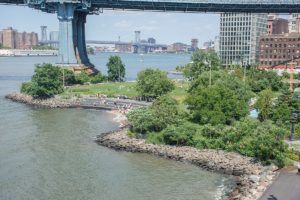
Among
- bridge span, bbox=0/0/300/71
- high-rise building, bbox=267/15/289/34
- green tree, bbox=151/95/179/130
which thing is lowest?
green tree, bbox=151/95/179/130

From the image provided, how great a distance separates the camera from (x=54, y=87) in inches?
3083

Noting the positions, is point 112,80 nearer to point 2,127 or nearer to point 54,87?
point 54,87

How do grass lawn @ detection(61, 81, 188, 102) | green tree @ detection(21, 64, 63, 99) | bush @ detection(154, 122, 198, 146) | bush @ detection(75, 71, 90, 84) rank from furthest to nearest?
bush @ detection(75, 71, 90, 84), grass lawn @ detection(61, 81, 188, 102), green tree @ detection(21, 64, 63, 99), bush @ detection(154, 122, 198, 146)

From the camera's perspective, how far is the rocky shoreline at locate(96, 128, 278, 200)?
3266 cm

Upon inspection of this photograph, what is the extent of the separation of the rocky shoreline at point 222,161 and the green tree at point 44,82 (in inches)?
1208

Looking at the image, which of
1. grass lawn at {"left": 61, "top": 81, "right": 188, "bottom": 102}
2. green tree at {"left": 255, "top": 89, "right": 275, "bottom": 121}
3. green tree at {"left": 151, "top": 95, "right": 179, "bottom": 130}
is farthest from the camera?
grass lawn at {"left": 61, "top": 81, "right": 188, "bottom": 102}

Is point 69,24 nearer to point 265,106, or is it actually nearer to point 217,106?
point 217,106

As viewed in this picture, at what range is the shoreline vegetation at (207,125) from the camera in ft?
123

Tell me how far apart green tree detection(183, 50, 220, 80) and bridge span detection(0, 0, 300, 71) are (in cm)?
1098

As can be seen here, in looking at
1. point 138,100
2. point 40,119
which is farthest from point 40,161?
point 138,100

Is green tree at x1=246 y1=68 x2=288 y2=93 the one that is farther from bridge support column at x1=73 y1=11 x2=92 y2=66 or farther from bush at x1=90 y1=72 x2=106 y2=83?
bridge support column at x1=73 y1=11 x2=92 y2=66

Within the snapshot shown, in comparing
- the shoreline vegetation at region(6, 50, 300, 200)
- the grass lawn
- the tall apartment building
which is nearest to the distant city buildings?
the tall apartment building

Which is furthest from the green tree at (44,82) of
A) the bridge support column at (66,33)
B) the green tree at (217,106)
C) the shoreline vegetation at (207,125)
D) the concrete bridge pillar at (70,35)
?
the green tree at (217,106)

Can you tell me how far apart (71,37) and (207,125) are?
56512mm
